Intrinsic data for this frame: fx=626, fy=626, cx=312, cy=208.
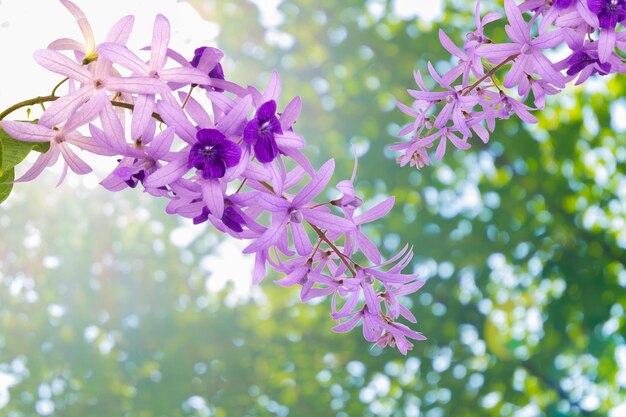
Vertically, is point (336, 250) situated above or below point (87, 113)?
below

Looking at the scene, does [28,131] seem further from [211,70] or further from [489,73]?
[489,73]

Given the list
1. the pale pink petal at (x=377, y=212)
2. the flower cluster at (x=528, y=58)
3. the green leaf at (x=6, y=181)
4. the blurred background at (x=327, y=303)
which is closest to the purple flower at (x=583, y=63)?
the flower cluster at (x=528, y=58)

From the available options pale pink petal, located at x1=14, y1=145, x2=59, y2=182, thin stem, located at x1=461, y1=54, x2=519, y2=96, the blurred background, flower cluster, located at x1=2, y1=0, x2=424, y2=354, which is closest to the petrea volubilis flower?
flower cluster, located at x1=2, y1=0, x2=424, y2=354

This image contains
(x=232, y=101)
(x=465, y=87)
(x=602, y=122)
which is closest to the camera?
(x=232, y=101)

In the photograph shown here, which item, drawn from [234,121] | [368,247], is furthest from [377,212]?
[234,121]

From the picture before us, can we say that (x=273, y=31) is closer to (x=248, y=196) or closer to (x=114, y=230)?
(x=114, y=230)

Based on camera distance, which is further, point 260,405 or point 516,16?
point 260,405

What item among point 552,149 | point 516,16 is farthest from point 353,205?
point 552,149
